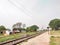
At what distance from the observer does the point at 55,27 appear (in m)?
177

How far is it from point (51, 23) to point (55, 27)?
11247mm

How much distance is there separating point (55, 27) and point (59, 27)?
875cm

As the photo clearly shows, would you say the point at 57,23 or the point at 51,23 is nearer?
the point at 57,23

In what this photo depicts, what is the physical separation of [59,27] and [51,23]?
64.5 ft

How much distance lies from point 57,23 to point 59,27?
6.77 metres

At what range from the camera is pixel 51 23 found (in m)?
188

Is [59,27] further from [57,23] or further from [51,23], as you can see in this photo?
[51,23]

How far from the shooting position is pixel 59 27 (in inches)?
6649

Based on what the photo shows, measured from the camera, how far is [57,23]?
174 m

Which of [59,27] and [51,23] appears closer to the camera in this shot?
[59,27]

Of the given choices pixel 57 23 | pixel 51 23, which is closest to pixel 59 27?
pixel 57 23

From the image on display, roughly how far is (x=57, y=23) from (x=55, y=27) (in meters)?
4.98
